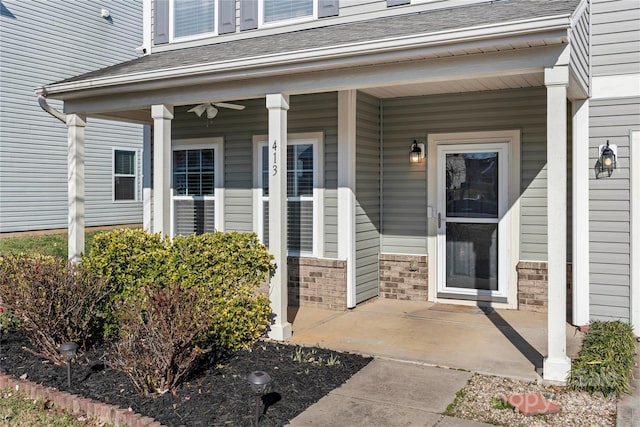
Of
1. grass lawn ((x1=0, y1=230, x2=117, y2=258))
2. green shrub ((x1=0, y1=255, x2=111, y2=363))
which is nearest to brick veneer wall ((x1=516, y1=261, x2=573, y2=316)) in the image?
green shrub ((x1=0, y1=255, x2=111, y2=363))

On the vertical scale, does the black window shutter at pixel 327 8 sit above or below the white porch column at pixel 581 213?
above

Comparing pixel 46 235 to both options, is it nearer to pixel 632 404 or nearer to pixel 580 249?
pixel 580 249

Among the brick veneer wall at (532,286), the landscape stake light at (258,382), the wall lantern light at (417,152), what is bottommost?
the landscape stake light at (258,382)

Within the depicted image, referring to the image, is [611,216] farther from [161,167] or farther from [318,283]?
[161,167]

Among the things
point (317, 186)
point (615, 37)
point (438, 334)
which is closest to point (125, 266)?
point (317, 186)

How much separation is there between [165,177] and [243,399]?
137 inches

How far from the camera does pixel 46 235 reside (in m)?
13.2

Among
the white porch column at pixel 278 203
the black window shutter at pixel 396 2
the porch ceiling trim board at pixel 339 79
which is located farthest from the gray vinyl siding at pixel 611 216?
the white porch column at pixel 278 203

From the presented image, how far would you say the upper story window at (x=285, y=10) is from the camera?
7.82 meters

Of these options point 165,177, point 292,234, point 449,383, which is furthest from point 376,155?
point 449,383

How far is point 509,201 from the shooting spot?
285 inches

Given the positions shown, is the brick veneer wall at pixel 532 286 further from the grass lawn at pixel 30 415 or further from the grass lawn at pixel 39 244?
the grass lawn at pixel 39 244

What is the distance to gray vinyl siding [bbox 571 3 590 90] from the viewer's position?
192 inches

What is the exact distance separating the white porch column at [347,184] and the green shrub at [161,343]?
3079 millimetres
